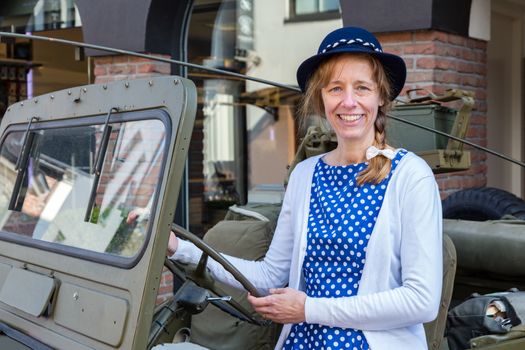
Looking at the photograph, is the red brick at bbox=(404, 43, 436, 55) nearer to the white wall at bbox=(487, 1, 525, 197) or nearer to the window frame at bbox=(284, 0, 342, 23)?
the window frame at bbox=(284, 0, 342, 23)

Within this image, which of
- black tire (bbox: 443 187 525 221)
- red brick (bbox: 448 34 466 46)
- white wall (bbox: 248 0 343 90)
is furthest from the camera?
white wall (bbox: 248 0 343 90)

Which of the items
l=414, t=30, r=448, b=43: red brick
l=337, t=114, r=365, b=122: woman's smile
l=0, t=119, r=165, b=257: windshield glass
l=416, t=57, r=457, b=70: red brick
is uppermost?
l=414, t=30, r=448, b=43: red brick

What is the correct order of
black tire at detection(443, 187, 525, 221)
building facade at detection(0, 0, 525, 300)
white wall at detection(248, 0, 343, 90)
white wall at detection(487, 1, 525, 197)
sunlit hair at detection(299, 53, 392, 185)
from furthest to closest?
white wall at detection(487, 1, 525, 197)
white wall at detection(248, 0, 343, 90)
building facade at detection(0, 0, 525, 300)
black tire at detection(443, 187, 525, 221)
sunlit hair at detection(299, 53, 392, 185)

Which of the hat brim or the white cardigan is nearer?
the white cardigan

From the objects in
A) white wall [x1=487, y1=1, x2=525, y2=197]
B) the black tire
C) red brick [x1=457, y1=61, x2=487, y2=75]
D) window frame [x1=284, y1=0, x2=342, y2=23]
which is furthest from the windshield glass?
white wall [x1=487, y1=1, x2=525, y2=197]

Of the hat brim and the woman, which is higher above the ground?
the hat brim

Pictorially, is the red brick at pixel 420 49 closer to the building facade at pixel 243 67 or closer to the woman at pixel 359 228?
the building facade at pixel 243 67

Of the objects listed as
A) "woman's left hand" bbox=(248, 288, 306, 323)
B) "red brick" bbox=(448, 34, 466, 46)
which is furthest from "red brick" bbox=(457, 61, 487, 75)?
"woman's left hand" bbox=(248, 288, 306, 323)

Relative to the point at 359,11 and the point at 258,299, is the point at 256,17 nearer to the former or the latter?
the point at 359,11

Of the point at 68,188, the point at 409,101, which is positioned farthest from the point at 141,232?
the point at 409,101

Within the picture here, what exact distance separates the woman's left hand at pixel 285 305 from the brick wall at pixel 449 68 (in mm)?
2706

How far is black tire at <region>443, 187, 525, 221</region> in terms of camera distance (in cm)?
357

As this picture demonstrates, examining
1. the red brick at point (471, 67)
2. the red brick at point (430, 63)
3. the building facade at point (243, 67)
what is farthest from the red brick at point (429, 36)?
the building facade at point (243, 67)

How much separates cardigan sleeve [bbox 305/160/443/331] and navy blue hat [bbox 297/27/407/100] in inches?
12.7
